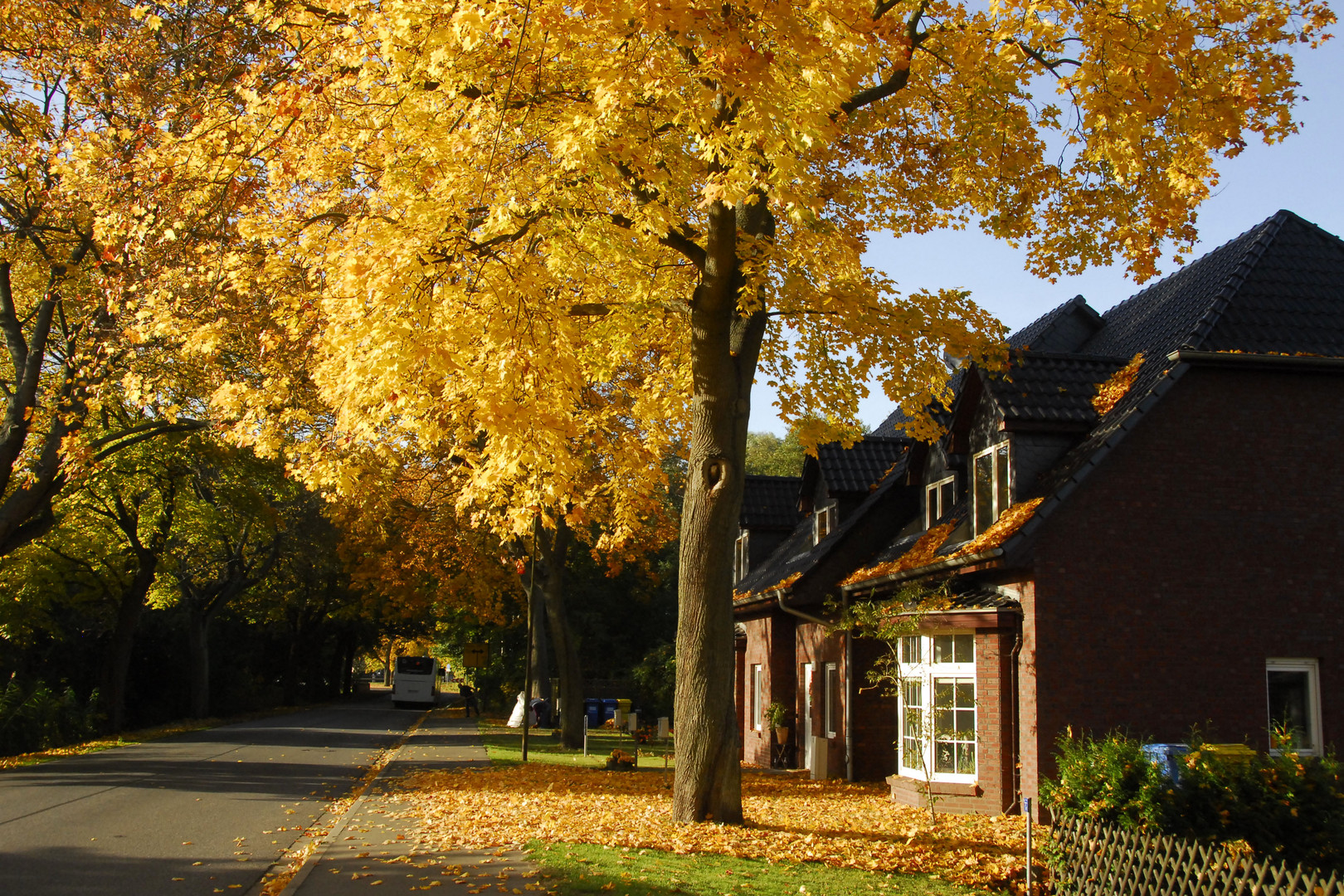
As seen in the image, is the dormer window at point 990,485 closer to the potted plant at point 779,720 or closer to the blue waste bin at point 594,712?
the potted plant at point 779,720

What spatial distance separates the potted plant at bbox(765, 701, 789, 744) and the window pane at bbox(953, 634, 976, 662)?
820cm

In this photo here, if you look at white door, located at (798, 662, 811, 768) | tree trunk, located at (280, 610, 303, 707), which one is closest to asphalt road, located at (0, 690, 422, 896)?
white door, located at (798, 662, 811, 768)

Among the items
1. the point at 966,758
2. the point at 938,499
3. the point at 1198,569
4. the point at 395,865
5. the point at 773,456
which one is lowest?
the point at 395,865

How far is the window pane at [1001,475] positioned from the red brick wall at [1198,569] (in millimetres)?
1756

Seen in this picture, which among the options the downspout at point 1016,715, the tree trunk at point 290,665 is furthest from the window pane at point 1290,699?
the tree trunk at point 290,665

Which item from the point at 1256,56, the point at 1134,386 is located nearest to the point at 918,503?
the point at 1134,386

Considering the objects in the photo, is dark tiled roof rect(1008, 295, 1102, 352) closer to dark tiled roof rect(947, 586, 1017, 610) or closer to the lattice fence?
dark tiled roof rect(947, 586, 1017, 610)

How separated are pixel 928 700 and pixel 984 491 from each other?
3.30 m

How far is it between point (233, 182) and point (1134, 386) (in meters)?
12.1

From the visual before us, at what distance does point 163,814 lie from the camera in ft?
43.7

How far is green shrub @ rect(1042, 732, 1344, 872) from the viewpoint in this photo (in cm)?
808

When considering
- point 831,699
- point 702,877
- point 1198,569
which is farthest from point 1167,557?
point 831,699

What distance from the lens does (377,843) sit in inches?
440

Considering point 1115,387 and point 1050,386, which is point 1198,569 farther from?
point 1050,386
